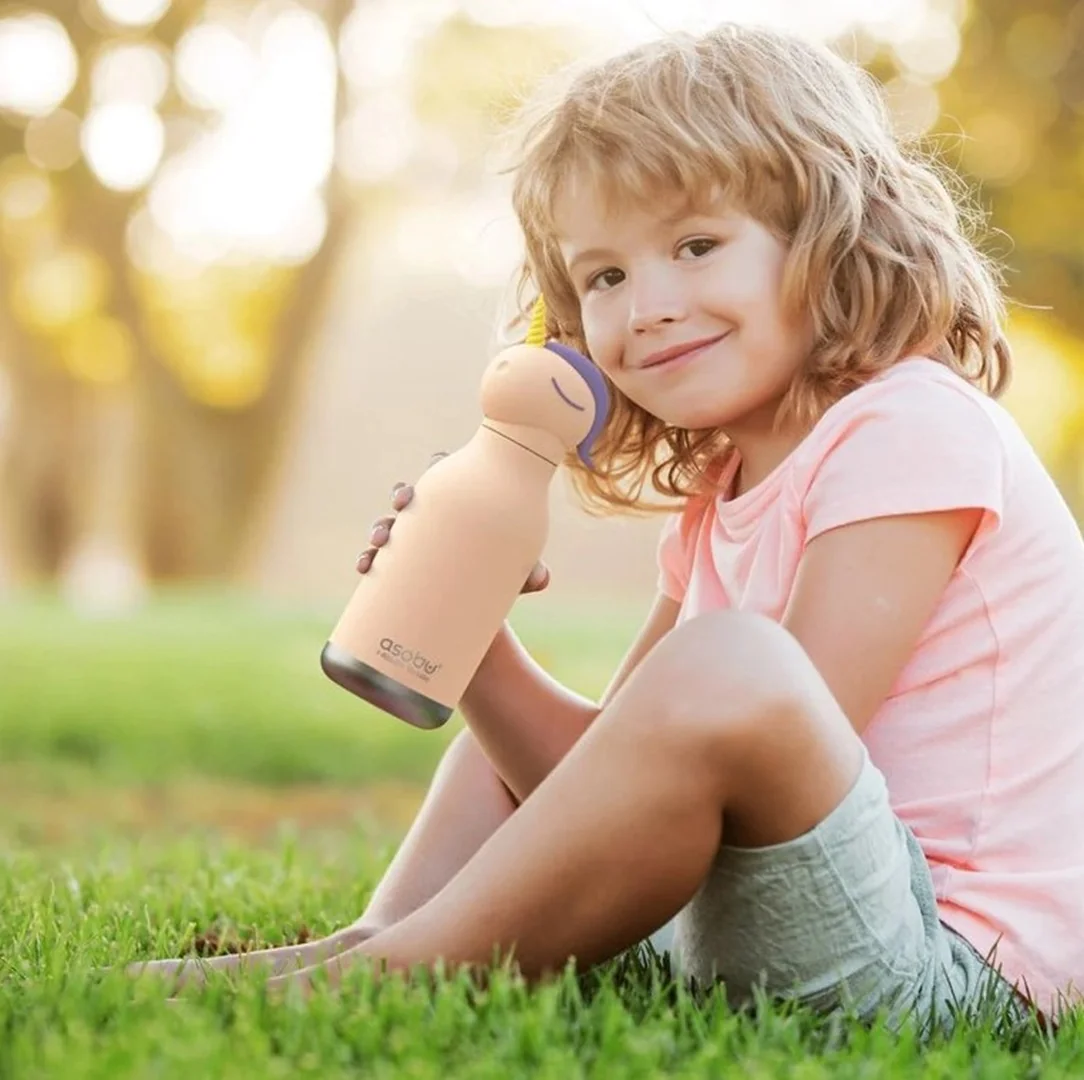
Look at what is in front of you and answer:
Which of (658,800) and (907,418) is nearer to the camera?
(658,800)

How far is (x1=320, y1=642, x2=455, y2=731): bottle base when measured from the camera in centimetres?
186

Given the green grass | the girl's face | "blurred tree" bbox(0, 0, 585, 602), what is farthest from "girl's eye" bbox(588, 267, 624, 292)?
"blurred tree" bbox(0, 0, 585, 602)

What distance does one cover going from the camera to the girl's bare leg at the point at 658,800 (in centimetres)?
159

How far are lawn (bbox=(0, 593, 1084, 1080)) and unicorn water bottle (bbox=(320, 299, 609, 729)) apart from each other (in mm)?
355

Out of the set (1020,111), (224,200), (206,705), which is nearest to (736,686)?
(206,705)

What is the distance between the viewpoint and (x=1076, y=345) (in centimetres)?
1071

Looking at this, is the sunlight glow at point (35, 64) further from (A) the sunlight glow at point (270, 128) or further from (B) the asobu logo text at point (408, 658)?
(B) the asobu logo text at point (408, 658)

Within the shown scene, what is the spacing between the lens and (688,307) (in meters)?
2.03

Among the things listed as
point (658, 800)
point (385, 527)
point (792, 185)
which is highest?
point (792, 185)

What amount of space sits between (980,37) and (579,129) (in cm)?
836

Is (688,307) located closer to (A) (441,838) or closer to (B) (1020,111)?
(A) (441,838)

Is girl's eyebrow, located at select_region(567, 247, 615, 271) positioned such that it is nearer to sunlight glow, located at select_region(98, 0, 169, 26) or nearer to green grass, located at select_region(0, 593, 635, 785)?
green grass, located at select_region(0, 593, 635, 785)

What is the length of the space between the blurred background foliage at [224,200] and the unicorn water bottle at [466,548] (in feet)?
29.3

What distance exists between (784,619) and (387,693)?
43 centimetres
